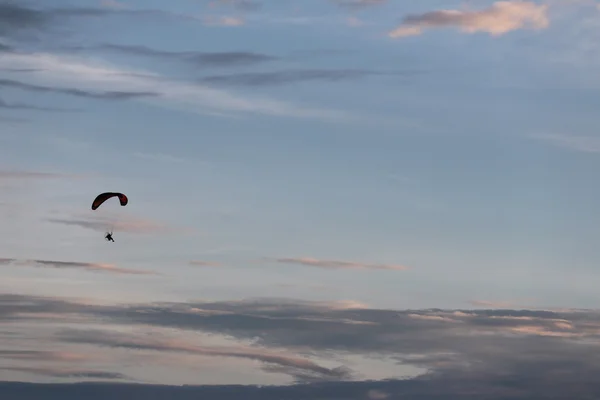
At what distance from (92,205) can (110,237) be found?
629 inches

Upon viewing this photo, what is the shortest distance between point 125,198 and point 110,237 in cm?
1716

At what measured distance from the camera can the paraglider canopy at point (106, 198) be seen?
19238 cm

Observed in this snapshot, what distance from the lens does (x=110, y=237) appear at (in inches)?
7037

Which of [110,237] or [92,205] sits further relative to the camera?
[92,205]

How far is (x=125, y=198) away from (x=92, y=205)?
699 centimetres

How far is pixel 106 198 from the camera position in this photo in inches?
7761

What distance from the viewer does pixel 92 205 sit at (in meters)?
192

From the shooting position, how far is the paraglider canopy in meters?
192

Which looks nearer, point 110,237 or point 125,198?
point 110,237
